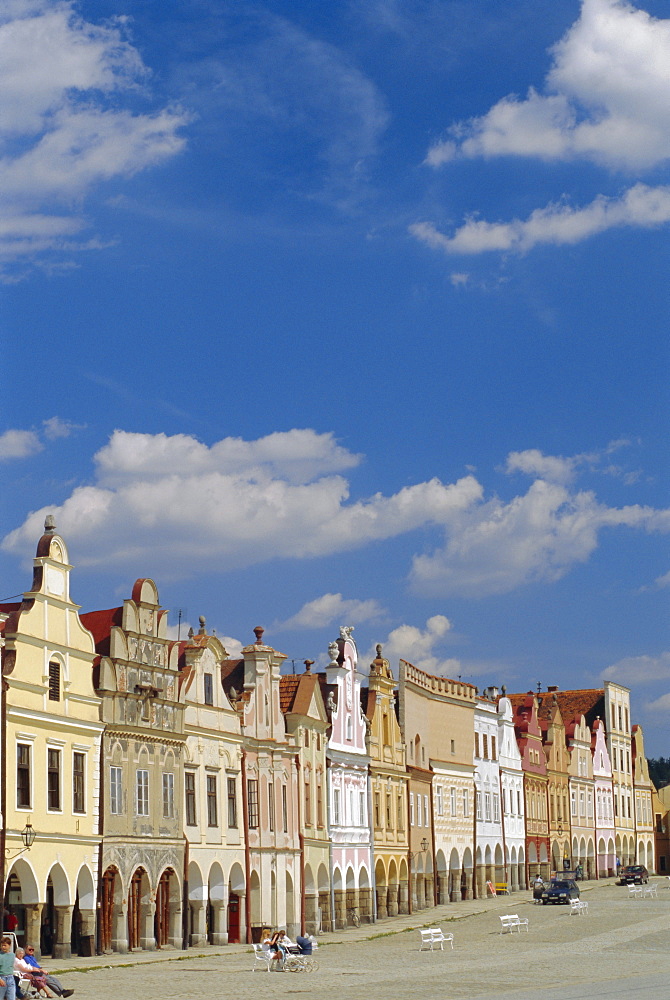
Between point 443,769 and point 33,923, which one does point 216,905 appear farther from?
point 443,769

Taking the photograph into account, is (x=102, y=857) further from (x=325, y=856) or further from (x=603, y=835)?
(x=603, y=835)

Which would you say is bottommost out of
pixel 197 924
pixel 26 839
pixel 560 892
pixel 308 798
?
pixel 560 892

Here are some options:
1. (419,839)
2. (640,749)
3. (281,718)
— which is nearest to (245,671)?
(281,718)

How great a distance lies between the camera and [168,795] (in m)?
53.4

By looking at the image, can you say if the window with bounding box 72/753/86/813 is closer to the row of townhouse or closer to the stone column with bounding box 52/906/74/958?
the row of townhouse

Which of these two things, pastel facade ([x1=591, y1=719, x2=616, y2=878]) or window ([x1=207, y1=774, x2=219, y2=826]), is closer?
window ([x1=207, y1=774, x2=219, y2=826])

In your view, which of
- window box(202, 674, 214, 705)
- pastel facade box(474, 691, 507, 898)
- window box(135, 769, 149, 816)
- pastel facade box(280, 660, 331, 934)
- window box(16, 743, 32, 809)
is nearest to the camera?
window box(16, 743, 32, 809)

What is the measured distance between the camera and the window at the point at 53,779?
4647 cm

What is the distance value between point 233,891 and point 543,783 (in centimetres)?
5424

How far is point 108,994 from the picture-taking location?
3488 centimetres

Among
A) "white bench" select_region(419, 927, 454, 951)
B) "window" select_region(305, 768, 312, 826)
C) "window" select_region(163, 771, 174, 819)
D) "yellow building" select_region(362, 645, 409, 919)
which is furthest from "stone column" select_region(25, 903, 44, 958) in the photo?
"yellow building" select_region(362, 645, 409, 919)

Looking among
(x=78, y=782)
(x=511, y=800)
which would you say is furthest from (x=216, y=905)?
(x=511, y=800)

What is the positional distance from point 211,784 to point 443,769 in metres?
32.3

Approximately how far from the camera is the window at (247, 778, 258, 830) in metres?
59.8
